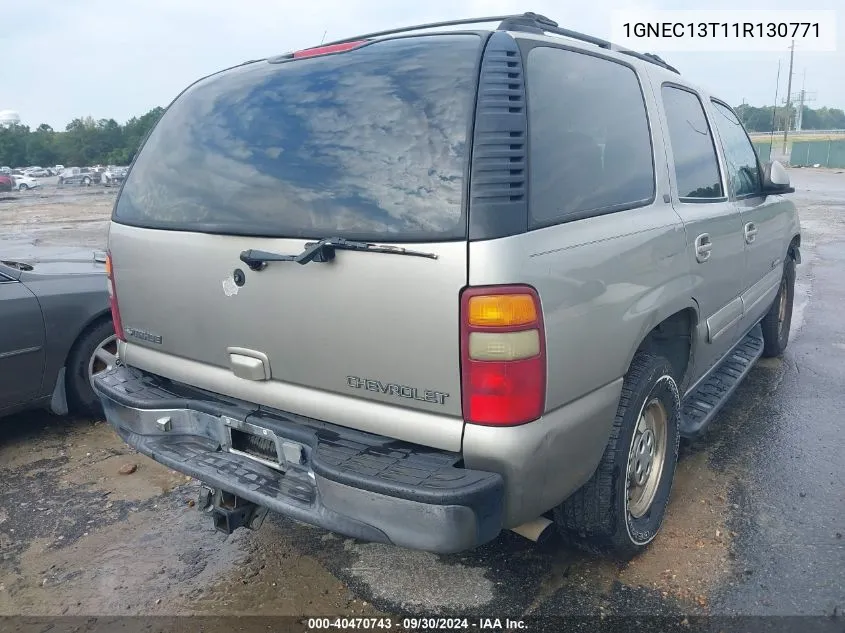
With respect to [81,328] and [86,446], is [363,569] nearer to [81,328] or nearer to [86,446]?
[86,446]

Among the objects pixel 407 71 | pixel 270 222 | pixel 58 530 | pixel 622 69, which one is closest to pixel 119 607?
pixel 58 530

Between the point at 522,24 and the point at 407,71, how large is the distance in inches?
20.1

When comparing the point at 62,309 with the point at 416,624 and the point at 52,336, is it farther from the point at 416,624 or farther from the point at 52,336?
the point at 416,624

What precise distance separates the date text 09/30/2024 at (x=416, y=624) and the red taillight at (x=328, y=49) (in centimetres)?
210

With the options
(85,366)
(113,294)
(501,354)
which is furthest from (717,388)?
(85,366)

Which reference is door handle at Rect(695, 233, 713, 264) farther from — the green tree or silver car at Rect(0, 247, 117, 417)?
the green tree

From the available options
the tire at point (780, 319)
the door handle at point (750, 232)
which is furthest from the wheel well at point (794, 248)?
the door handle at point (750, 232)

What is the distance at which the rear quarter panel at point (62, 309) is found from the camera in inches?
163

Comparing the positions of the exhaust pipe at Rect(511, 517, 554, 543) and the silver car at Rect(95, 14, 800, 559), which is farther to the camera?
the exhaust pipe at Rect(511, 517, 554, 543)

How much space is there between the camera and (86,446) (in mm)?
4227

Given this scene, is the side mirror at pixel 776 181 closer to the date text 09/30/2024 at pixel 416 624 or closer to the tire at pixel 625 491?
the tire at pixel 625 491

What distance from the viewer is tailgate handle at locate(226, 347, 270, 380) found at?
2.50 metres

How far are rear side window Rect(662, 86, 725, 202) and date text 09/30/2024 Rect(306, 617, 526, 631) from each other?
6.43 feet

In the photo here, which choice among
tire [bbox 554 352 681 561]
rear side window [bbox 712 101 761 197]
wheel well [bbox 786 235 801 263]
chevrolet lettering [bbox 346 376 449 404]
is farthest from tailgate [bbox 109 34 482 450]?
wheel well [bbox 786 235 801 263]
